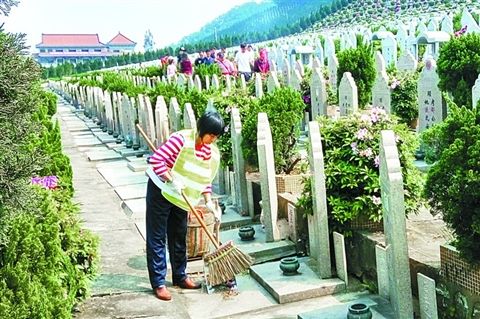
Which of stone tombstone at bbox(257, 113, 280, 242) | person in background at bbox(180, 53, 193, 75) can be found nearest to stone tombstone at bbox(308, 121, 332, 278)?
stone tombstone at bbox(257, 113, 280, 242)

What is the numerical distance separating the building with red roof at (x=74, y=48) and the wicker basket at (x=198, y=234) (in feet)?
340

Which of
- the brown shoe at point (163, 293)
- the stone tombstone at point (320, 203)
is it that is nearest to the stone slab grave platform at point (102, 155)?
the brown shoe at point (163, 293)

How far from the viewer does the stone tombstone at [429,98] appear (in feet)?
26.3

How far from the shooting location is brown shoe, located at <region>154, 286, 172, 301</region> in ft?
14.5

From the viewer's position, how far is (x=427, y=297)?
3.51m

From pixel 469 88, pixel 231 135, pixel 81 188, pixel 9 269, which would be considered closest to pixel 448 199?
pixel 9 269

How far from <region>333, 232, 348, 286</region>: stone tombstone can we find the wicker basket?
1.03 m

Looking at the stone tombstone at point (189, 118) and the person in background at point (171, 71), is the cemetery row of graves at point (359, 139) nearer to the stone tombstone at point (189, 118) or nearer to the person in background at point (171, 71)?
the stone tombstone at point (189, 118)

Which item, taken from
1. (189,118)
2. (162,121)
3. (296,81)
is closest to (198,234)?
(189,118)

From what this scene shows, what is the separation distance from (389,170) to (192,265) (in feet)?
6.72

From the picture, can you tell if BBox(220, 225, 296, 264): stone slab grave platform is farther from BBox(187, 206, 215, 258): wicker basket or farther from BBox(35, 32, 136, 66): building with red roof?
BBox(35, 32, 136, 66): building with red roof

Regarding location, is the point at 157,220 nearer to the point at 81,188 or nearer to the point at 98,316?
the point at 98,316

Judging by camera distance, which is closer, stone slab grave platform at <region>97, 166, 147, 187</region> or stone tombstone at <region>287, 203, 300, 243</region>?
stone tombstone at <region>287, 203, 300, 243</region>

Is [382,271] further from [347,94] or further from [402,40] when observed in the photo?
[402,40]
